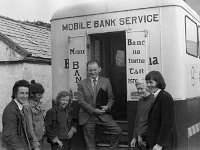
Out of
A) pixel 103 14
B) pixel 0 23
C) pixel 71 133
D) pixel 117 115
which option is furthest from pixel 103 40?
pixel 0 23

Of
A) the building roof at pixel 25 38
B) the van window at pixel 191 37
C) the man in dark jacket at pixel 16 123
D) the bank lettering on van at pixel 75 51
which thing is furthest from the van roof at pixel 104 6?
the building roof at pixel 25 38

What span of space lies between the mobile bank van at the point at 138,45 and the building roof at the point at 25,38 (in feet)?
14.0

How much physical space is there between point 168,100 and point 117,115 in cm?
274

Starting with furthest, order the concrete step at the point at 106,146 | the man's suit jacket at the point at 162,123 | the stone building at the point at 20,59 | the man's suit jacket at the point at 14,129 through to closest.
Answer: the stone building at the point at 20,59, the concrete step at the point at 106,146, the man's suit jacket at the point at 162,123, the man's suit jacket at the point at 14,129

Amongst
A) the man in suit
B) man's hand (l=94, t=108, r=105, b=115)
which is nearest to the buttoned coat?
the man in suit

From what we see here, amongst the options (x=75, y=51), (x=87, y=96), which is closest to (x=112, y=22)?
(x=75, y=51)

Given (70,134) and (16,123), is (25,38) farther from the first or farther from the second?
(16,123)

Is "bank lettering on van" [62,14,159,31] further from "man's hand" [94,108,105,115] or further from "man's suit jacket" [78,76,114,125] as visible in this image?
"man's hand" [94,108,105,115]

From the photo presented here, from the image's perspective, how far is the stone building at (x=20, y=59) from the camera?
10148 millimetres

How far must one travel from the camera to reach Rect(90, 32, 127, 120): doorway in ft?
21.4

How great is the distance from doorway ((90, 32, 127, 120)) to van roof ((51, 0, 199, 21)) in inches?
27.8

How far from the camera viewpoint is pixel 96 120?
554 centimetres

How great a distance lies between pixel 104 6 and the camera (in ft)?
18.5

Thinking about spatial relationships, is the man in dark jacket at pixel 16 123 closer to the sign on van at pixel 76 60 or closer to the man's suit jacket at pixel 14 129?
the man's suit jacket at pixel 14 129
